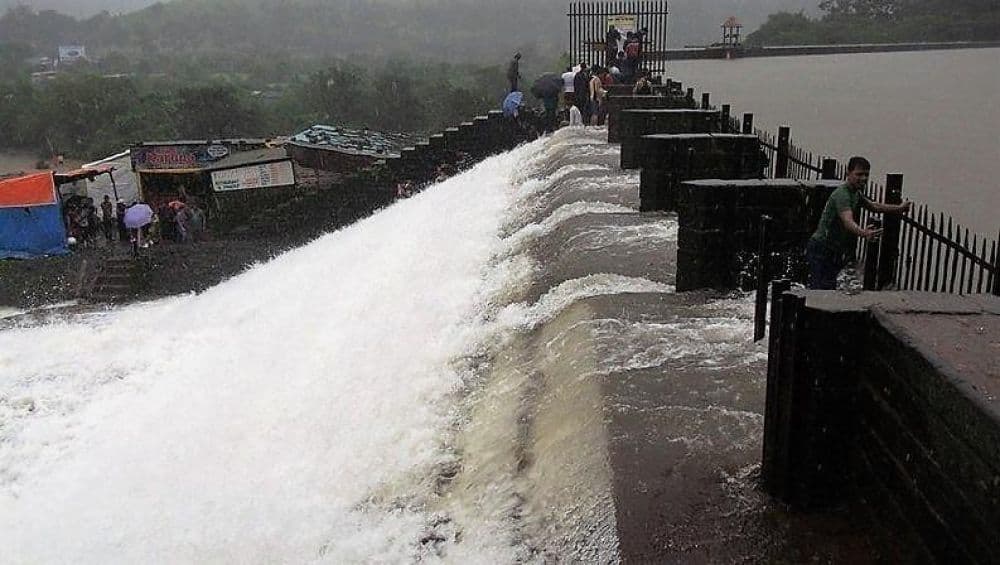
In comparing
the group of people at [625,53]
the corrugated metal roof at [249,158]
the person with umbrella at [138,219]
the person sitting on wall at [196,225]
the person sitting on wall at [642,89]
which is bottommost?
the person sitting on wall at [196,225]

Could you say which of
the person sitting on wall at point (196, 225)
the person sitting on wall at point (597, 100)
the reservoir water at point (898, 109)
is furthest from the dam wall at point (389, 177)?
the reservoir water at point (898, 109)

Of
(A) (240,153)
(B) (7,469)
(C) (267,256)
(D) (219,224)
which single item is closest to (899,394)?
(B) (7,469)

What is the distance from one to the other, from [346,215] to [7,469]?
1226cm

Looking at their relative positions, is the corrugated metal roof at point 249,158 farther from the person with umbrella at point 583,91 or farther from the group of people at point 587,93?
the person with umbrella at point 583,91

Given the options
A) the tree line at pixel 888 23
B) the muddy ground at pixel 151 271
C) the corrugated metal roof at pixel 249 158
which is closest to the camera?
the muddy ground at pixel 151 271

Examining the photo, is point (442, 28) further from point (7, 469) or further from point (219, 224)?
point (7, 469)

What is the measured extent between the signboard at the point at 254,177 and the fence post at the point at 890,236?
1877 cm

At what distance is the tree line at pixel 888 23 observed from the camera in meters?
31.2

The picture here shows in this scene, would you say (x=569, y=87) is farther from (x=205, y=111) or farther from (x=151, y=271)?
(x=205, y=111)

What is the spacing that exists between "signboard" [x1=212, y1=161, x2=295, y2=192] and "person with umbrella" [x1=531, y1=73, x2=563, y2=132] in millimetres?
7322

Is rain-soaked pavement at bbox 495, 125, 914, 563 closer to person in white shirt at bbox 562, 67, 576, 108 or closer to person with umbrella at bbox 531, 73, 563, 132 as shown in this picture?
person in white shirt at bbox 562, 67, 576, 108

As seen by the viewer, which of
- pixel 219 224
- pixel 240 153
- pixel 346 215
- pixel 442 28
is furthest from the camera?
pixel 442 28

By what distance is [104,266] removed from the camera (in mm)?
17562

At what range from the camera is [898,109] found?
19.7 meters
